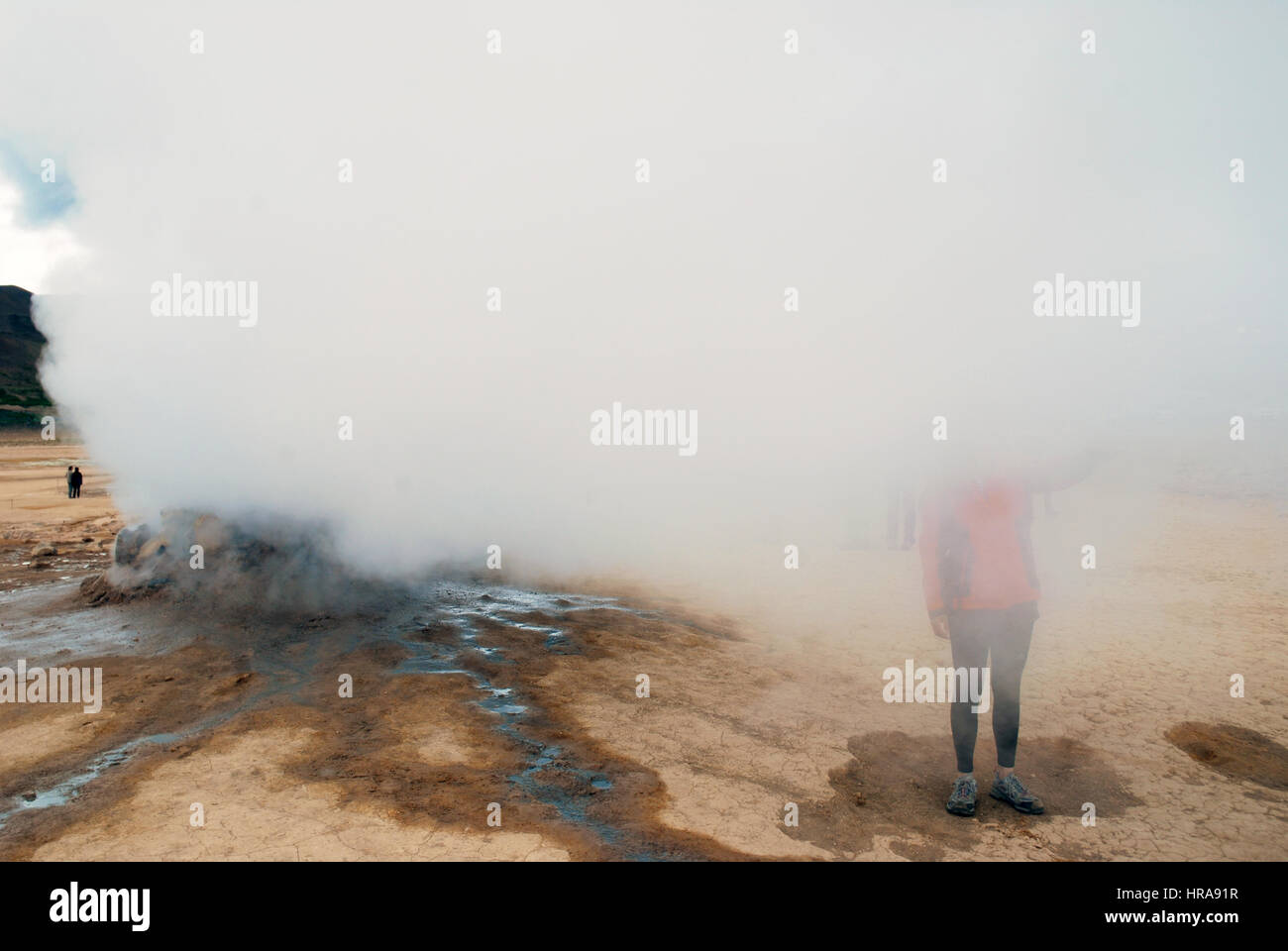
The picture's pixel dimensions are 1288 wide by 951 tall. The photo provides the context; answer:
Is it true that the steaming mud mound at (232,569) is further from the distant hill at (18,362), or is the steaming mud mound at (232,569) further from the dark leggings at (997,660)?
the distant hill at (18,362)

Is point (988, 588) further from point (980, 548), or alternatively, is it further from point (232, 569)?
point (232, 569)

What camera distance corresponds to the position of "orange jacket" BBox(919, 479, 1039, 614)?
3.67 meters

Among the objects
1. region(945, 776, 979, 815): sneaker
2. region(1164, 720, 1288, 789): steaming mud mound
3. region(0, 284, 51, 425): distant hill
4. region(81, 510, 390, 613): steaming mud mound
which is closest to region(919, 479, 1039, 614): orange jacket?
region(945, 776, 979, 815): sneaker

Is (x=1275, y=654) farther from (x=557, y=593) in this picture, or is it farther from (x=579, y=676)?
(x=557, y=593)

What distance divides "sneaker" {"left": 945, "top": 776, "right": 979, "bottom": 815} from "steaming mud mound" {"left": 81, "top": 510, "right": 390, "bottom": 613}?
5.98 m

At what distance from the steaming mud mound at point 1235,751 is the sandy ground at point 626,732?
0.02 m


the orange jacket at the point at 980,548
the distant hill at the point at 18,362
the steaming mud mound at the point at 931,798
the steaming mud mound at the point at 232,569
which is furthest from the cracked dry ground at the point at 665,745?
the distant hill at the point at 18,362

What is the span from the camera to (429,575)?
29.0ft

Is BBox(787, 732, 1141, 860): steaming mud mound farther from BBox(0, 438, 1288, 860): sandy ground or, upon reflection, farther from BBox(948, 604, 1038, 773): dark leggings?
BBox(948, 604, 1038, 773): dark leggings

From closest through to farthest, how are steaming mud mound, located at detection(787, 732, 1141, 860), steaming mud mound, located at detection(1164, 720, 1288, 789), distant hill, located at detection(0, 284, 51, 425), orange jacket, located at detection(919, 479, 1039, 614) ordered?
steaming mud mound, located at detection(787, 732, 1141, 860)
orange jacket, located at detection(919, 479, 1039, 614)
steaming mud mound, located at detection(1164, 720, 1288, 789)
distant hill, located at detection(0, 284, 51, 425)

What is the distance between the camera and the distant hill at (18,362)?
49.5 meters

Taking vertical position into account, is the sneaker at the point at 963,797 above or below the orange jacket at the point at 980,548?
below
